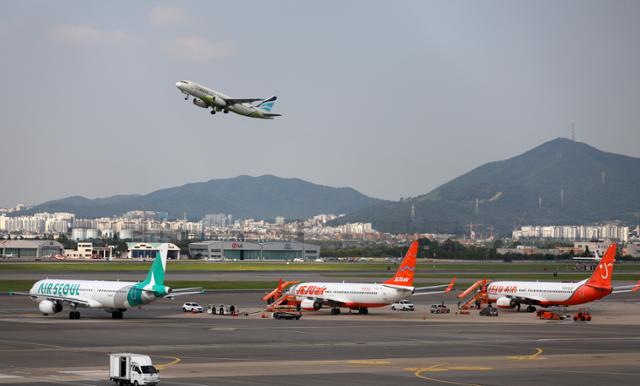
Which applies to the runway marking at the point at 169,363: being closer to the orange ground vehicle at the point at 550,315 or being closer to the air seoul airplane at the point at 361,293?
the air seoul airplane at the point at 361,293

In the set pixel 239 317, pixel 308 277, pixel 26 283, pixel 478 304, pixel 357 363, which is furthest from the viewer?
pixel 308 277

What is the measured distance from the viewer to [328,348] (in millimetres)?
64812

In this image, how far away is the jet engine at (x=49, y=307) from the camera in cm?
9181

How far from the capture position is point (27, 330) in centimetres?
7675

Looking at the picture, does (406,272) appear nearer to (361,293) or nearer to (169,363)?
(361,293)

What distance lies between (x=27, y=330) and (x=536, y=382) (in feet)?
136

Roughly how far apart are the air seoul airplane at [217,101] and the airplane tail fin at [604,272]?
106 feet

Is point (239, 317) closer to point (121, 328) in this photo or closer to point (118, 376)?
point (121, 328)

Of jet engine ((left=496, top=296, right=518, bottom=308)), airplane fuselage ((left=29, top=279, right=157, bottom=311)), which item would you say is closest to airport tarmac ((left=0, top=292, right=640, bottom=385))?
airplane fuselage ((left=29, top=279, right=157, bottom=311))

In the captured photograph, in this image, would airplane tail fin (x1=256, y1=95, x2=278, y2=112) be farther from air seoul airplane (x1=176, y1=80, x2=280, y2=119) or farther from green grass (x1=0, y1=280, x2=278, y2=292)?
green grass (x1=0, y1=280, x2=278, y2=292)

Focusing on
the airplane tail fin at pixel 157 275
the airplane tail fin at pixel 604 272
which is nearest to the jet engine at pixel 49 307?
the airplane tail fin at pixel 157 275

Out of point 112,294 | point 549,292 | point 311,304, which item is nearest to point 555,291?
point 549,292

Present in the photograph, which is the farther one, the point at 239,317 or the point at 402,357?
the point at 239,317

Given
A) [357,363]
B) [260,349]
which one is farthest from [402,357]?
[260,349]
